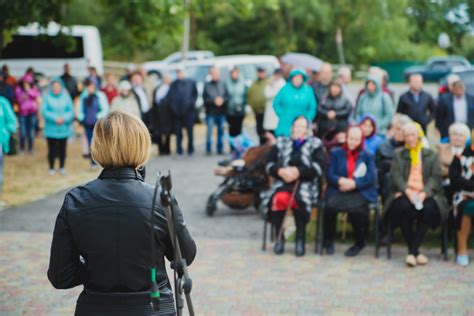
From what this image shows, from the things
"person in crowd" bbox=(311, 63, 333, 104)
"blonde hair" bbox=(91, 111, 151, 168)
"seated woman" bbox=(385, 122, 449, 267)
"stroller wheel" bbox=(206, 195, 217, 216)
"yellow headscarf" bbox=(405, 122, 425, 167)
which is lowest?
"stroller wheel" bbox=(206, 195, 217, 216)

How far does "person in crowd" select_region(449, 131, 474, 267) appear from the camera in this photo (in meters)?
9.10

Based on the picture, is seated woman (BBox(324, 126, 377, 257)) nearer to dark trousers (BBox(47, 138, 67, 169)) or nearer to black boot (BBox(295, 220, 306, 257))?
black boot (BBox(295, 220, 306, 257))

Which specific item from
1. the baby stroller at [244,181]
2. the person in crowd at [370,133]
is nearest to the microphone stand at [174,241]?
the person in crowd at [370,133]

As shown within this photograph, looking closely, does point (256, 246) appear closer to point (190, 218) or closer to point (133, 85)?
point (190, 218)

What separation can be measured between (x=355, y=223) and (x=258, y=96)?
26.5 feet

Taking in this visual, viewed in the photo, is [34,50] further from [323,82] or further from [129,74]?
[323,82]

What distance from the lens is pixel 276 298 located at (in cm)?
772

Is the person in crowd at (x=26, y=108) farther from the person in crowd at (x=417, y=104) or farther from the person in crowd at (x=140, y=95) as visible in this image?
the person in crowd at (x=417, y=104)

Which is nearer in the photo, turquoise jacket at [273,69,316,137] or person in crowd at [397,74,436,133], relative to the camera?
turquoise jacket at [273,69,316,137]

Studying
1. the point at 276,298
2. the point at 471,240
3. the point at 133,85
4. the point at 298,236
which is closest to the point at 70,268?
the point at 276,298

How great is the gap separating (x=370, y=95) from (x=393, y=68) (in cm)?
4379

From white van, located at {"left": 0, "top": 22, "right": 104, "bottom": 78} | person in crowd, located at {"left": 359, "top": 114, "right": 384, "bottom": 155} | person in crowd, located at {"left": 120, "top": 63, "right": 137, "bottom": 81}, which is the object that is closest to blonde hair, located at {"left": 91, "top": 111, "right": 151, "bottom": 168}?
person in crowd, located at {"left": 359, "top": 114, "right": 384, "bottom": 155}

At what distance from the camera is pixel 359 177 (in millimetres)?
9555

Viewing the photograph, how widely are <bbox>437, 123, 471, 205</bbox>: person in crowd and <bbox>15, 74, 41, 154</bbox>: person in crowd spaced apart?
10.6 m
